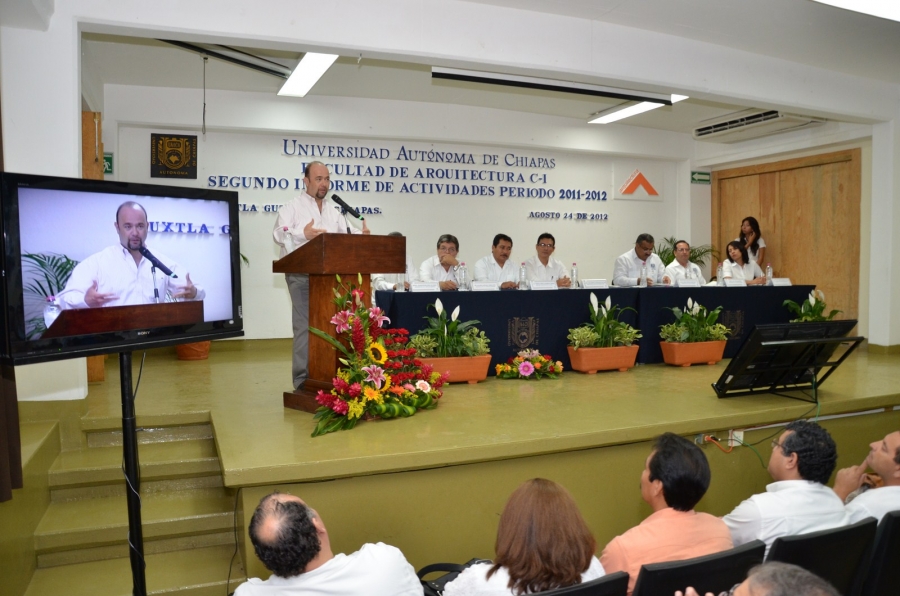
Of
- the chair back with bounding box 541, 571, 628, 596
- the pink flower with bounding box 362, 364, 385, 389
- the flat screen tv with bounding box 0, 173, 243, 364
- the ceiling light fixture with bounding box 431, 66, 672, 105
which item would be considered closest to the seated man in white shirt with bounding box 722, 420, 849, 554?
the chair back with bounding box 541, 571, 628, 596

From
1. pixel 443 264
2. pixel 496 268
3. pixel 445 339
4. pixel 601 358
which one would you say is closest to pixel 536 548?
pixel 445 339

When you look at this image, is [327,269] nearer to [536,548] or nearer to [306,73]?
[536,548]

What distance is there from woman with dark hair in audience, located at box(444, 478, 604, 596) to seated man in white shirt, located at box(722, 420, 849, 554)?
817 mm

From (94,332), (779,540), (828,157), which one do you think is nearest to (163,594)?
(94,332)

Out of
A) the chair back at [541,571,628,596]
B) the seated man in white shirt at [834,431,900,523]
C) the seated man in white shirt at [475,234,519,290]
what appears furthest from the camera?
the seated man in white shirt at [475,234,519,290]

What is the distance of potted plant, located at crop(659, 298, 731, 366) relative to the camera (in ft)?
18.6

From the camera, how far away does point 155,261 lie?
2340 millimetres

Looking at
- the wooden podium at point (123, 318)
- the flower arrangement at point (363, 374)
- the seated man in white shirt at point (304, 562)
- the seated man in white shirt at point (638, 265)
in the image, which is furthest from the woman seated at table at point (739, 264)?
the seated man in white shirt at point (304, 562)

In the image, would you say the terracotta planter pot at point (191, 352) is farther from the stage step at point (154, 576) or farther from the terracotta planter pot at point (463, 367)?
the stage step at point (154, 576)

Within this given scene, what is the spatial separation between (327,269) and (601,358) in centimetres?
264

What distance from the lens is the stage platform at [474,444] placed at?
9.82ft

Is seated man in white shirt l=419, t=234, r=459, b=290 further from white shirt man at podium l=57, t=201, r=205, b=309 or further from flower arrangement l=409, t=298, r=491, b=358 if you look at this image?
white shirt man at podium l=57, t=201, r=205, b=309

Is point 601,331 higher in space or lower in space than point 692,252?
lower

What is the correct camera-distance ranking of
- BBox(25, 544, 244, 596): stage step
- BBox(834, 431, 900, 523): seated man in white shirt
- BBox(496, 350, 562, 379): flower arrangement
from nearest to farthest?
1. BBox(834, 431, 900, 523): seated man in white shirt
2. BBox(25, 544, 244, 596): stage step
3. BBox(496, 350, 562, 379): flower arrangement
